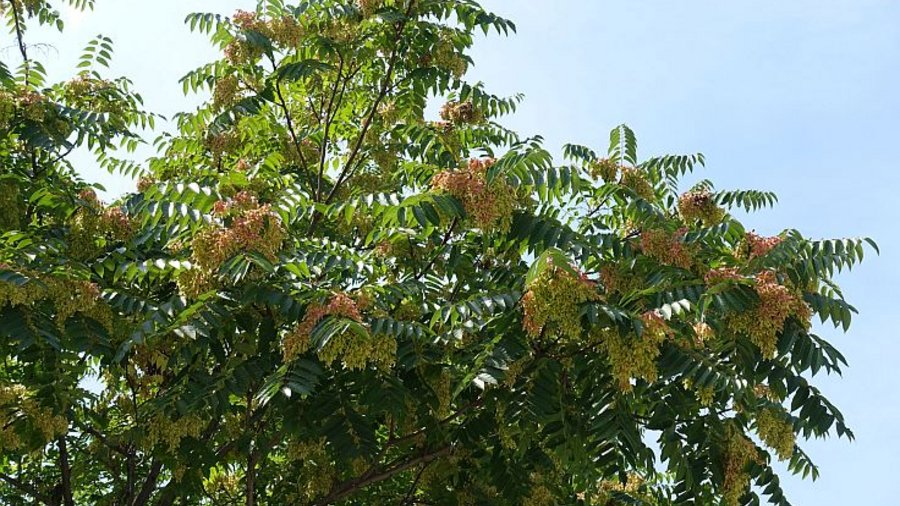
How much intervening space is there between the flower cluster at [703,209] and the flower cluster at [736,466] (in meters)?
1.76

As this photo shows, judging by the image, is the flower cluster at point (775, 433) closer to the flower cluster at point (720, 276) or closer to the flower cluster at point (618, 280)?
the flower cluster at point (720, 276)

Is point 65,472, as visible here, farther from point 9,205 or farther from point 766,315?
point 766,315

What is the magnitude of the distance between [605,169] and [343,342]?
9.94 feet

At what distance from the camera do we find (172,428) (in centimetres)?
529

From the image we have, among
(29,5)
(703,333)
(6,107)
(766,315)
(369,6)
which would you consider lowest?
(766,315)

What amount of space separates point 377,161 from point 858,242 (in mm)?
3749

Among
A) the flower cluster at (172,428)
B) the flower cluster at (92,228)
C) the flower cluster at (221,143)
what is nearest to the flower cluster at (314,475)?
the flower cluster at (172,428)

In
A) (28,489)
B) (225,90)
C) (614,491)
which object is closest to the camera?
(28,489)

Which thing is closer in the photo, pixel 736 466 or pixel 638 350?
pixel 638 350

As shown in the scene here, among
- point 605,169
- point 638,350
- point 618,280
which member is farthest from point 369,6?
point 638,350

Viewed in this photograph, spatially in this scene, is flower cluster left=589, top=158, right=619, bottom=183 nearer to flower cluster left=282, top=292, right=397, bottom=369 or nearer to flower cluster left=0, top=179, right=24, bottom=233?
flower cluster left=282, top=292, right=397, bottom=369

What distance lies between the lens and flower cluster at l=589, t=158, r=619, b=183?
22.2 ft

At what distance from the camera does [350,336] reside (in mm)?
4383

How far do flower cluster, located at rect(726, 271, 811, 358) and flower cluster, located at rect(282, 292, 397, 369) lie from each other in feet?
5.29
